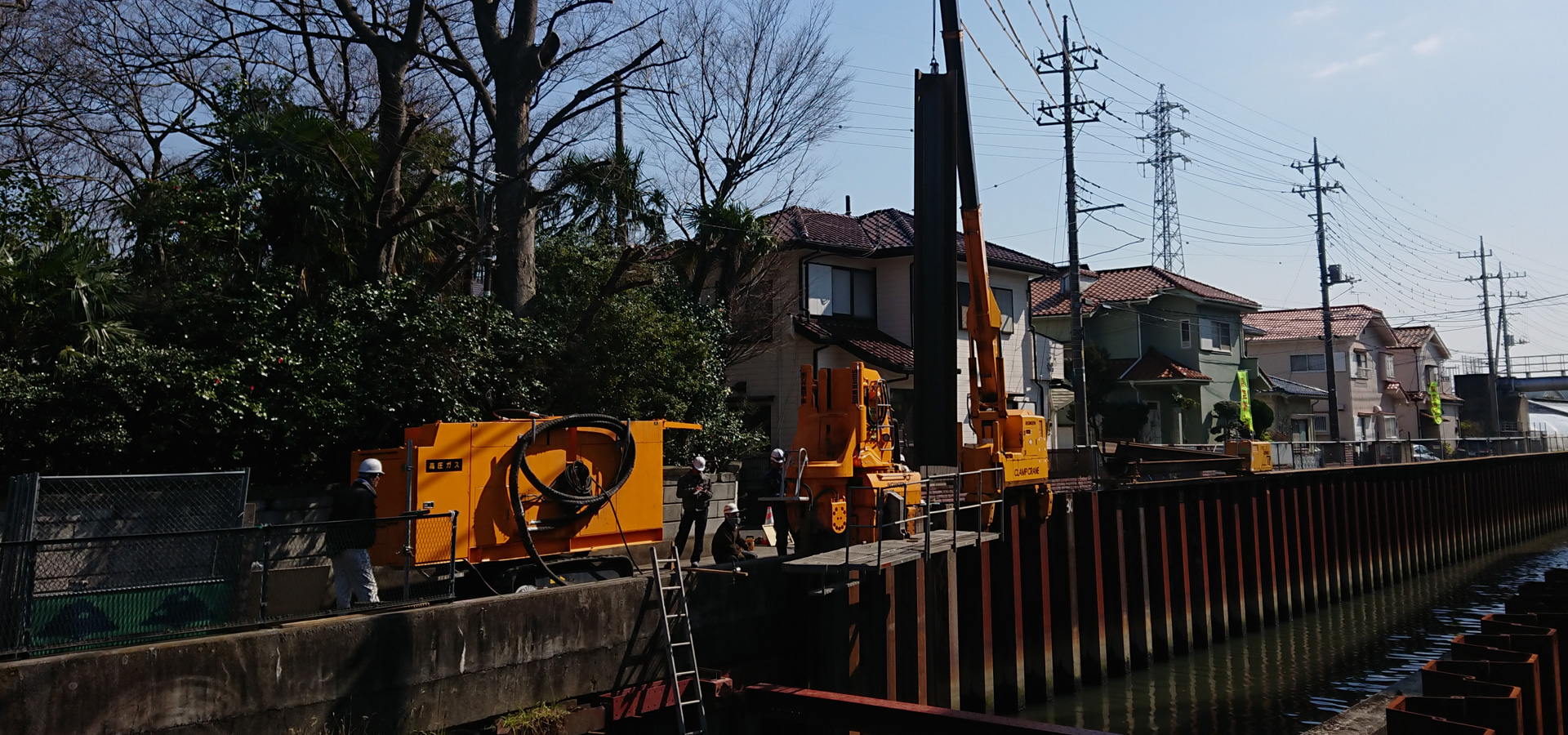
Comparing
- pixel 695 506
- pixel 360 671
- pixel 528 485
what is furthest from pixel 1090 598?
pixel 360 671

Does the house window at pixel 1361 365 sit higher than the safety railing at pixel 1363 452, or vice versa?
the house window at pixel 1361 365

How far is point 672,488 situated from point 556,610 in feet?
24.8

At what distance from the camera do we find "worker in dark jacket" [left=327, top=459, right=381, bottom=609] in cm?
959

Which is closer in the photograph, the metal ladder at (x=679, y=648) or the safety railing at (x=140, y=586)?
the safety railing at (x=140, y=586)

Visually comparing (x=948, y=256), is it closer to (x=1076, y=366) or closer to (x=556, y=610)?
(x=556, y=610)

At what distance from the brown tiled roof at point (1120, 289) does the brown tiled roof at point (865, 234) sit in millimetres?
8816

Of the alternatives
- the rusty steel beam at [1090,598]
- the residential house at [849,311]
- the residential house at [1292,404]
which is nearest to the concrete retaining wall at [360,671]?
the rusty steel beam at [1090,598]

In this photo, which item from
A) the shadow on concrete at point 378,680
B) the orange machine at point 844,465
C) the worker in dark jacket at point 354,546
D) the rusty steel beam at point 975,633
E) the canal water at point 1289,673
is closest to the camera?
the shadow on concrete at point 378,680

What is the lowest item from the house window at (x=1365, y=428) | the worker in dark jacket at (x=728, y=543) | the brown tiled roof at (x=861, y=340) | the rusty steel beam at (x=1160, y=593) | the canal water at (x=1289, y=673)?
the canal water at (x=1289, y=673)

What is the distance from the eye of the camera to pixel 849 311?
31141 mm

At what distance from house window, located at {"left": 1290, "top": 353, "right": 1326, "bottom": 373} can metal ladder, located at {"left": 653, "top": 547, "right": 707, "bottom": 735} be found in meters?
60.6

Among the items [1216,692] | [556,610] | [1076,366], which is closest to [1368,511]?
[1076,366]

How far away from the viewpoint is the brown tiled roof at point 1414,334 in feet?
238

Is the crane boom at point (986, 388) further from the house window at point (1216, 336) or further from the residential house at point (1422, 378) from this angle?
the residential house at point (1422, 378)
